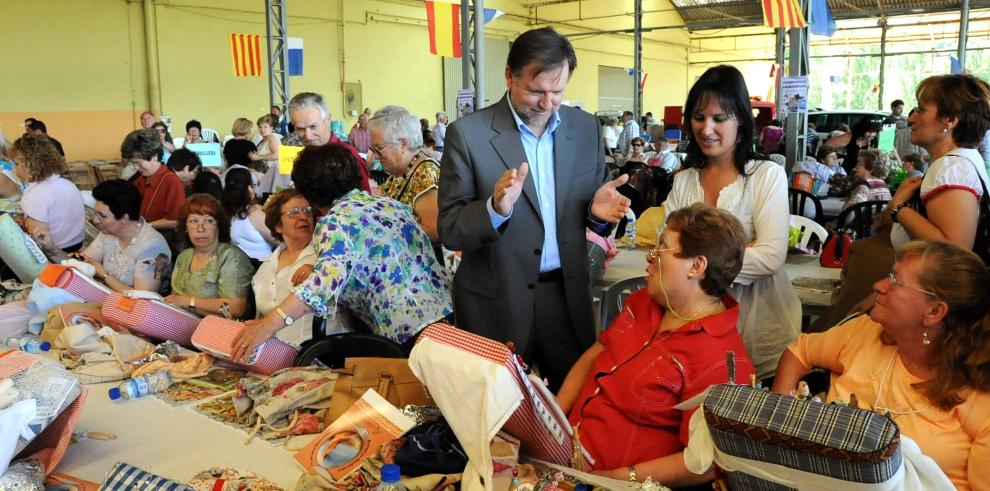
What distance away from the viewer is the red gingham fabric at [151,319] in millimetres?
2906

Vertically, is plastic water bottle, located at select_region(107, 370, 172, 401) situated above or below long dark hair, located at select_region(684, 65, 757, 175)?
below

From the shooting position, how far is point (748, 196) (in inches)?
89.5

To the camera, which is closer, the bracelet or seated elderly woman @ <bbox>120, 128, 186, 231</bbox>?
the bracelet

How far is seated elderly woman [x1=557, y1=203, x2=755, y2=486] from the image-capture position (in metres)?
1.80

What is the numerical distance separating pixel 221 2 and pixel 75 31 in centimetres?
268

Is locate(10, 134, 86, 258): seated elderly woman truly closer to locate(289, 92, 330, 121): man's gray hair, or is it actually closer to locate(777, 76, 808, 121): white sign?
locate(289, 92, 330, 121): man's gray hair

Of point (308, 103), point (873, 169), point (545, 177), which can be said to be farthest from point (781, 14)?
point (545, 177)

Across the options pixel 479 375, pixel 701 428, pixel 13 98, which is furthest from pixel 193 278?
pixel 13 98

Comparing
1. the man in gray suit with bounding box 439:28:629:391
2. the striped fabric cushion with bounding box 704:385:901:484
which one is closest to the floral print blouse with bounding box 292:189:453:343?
the man in gray suit with bounding box 439:28:629:391

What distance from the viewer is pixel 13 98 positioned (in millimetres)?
11438

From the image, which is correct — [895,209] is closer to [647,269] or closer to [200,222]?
[647,269]

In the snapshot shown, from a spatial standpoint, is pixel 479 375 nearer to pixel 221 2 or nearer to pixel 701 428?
pixel 701 428

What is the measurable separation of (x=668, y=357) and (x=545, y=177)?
2.32ft

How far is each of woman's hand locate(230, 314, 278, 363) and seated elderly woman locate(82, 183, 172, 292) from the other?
150cm
